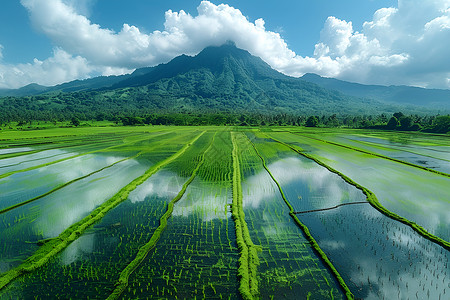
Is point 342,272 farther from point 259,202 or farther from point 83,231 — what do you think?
point 83,231

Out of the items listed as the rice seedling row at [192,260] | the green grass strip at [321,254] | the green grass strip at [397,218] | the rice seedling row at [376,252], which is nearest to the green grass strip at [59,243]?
A: the rice seedling row at [192,260]

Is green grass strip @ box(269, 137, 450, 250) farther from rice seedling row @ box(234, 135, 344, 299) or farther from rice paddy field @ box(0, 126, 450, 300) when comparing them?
rice seedling row @ box(234, 135, 344, 299)

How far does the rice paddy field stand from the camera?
6305mm

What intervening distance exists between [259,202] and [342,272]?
5480 millimetres

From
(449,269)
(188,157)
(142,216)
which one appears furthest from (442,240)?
(188,157)

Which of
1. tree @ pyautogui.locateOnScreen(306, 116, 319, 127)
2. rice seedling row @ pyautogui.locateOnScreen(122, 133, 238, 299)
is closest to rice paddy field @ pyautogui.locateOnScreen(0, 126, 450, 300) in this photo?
rice seedling row @ pyautogui.locateOnScreen(122, 133, 238, 299)

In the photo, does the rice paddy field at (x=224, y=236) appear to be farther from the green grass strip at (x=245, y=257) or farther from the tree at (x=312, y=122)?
the tree at (x=312, y=122)

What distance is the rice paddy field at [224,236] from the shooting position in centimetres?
630

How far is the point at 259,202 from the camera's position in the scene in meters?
11.9

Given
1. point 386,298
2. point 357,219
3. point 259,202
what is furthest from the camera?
point 259,202

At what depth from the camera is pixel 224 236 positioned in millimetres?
8703

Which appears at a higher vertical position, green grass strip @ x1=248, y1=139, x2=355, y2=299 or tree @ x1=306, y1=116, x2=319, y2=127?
tree @ x1=306, y1=116, x2=319, y2=127

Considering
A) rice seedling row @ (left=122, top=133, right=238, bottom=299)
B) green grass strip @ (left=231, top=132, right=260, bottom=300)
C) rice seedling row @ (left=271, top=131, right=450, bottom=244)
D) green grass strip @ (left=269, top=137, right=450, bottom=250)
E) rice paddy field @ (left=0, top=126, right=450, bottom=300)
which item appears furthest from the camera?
rice seedling row @ (left=271, top=131, right=450, bottom=244)

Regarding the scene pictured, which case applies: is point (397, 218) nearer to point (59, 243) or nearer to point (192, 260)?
point (192, 260)
